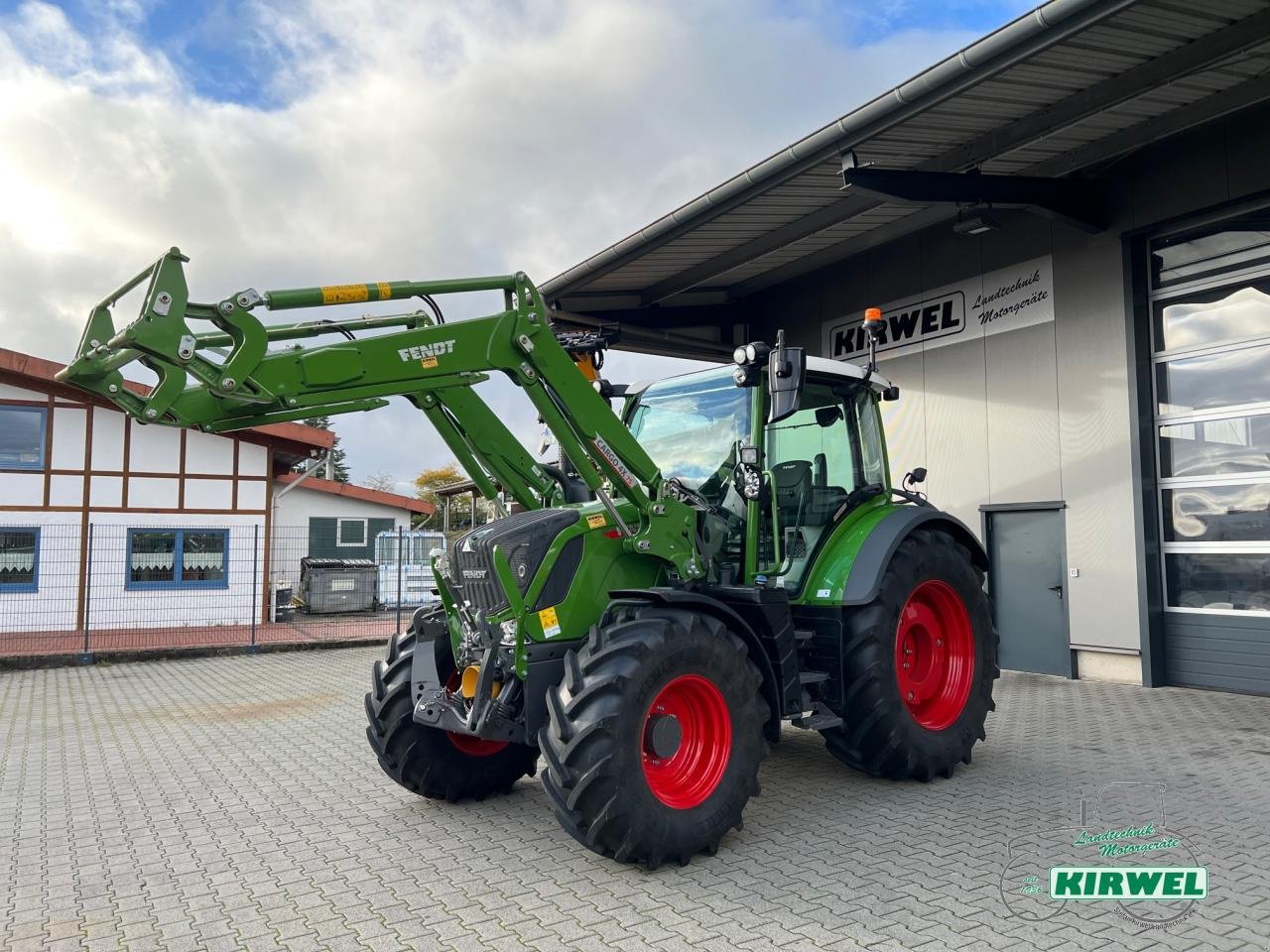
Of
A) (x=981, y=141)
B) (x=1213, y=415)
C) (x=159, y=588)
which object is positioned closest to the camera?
(x=981, y=141)

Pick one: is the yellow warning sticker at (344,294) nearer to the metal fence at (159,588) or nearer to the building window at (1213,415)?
the building window at (1213,415)

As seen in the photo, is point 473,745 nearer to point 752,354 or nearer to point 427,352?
point 427,352

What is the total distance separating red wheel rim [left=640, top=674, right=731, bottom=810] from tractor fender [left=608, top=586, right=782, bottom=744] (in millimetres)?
312

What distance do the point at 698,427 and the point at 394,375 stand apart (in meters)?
2.05

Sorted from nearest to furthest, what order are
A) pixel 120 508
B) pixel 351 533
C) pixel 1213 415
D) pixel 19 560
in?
pixel 1213 415, pixel 19 560, pixel 120 508, pixel 351 533

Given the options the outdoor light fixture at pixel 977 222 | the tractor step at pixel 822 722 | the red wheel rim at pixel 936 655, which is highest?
the outdoor light fixture at pixel 977 222

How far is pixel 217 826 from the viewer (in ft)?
16.4

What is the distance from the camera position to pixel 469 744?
527 centimetres

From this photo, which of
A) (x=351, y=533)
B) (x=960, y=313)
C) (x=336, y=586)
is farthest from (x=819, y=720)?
(x=351, y=533)

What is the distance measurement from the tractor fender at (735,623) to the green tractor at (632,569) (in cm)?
1

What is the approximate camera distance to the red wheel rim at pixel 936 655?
5.90 metres

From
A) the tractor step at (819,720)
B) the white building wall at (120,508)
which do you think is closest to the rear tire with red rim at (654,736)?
the tractor step at (819,720)

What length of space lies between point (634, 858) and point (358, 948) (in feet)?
3.84

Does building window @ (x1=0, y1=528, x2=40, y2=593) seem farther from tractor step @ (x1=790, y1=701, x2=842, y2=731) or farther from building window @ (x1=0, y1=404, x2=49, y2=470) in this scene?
tractor step @ (x1=790, y1=701, x2=842, y2=731)
